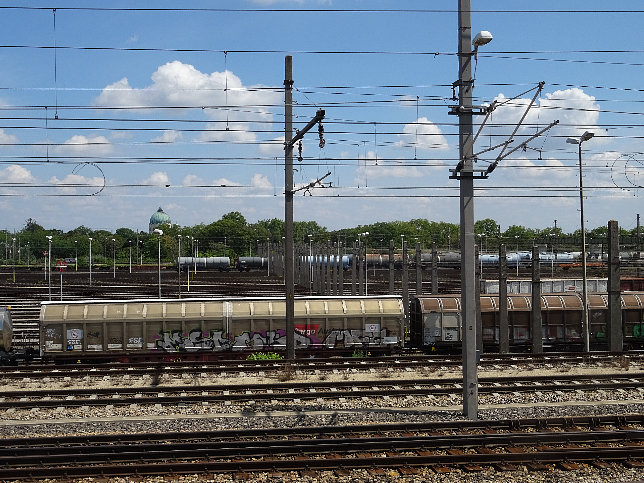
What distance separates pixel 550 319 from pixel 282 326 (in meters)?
13.7

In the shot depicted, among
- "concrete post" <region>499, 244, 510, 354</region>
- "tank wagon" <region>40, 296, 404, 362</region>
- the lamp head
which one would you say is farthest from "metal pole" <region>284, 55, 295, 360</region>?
"concrete post" <region>499, 244, 510, 354</region>

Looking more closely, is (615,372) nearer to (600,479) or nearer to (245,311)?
(600,479)

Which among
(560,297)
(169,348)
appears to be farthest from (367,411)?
(560,297)

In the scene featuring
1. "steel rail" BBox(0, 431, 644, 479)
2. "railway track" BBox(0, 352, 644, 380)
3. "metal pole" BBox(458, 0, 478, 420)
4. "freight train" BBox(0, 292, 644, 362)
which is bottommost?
"railway track" BBox(0, 352, 644, 380)

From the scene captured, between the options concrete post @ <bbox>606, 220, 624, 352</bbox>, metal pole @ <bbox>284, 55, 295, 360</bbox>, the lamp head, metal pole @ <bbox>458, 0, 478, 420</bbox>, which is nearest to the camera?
the lamp head

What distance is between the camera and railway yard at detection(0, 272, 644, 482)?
41.4 ft

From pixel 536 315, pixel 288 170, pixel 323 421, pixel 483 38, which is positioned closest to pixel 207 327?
pixel 288 170

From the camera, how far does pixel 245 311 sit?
27.6 m

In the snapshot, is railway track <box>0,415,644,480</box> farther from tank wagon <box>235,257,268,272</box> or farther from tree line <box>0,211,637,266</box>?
tree line <box>0,211,637,266</box>

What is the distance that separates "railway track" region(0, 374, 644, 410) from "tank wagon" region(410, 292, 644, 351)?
9268 mm

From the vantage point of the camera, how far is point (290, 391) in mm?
19953

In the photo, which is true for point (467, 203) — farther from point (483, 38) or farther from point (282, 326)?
point (282, 326)

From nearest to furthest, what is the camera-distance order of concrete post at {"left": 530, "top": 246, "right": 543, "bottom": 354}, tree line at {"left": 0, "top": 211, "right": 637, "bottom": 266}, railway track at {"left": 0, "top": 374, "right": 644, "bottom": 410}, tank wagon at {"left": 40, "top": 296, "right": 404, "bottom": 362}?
railway track at {"left": 0, "top": 374, "right": 644, "bottom": 410} < tank wagon at {"left": 40, "top": 296, "right": 404, "bottom": 362} < concrete post at {"left": 530, "top": 246, "right": 543, "bottom": 354} < tree line at {"left": 0, "top": 211, "right": 637, "bottom": 266}

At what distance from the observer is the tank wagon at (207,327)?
2619 centimetres
